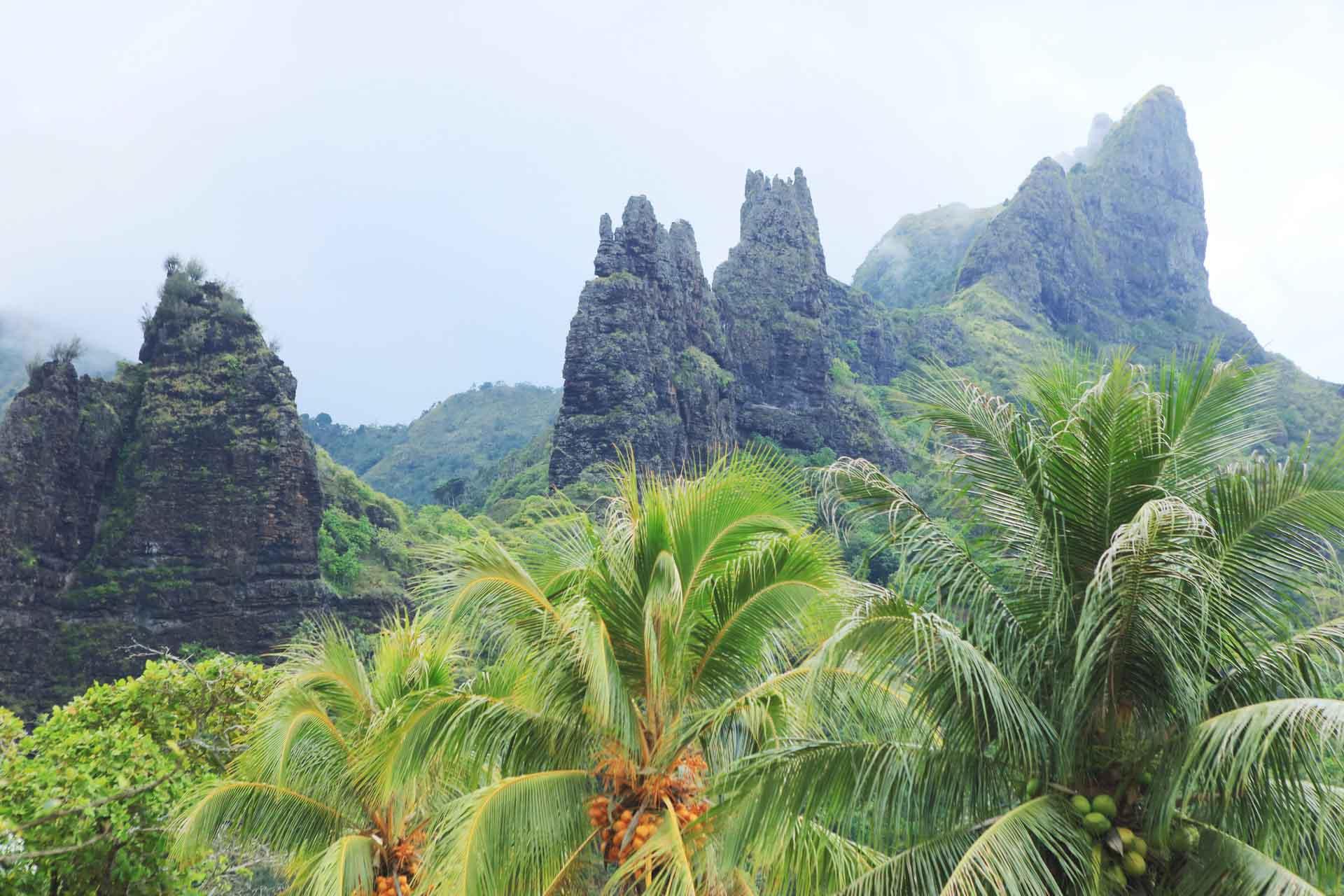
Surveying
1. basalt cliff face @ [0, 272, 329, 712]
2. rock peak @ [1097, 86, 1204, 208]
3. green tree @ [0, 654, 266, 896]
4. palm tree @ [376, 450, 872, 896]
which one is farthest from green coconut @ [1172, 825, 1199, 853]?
rock peak @ [1097, 86, 1204, 208]

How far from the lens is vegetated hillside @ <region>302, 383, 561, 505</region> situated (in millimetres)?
91438

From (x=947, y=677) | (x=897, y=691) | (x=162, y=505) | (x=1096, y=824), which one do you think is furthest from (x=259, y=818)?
(x=162, y=505)

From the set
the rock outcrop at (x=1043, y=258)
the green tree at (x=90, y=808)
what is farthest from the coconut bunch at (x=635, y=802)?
the rock outcrop at (x=1043, y=258)

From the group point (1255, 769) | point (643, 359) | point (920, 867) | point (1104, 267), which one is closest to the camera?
point (1255, 769)

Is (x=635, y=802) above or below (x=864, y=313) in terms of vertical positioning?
below

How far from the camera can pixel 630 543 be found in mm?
7277

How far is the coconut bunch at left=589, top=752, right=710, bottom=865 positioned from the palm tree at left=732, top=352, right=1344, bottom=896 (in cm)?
94

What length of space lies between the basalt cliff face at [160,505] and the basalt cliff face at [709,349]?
18197 millimetres

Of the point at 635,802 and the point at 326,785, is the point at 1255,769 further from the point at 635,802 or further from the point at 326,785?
the point at 326,785

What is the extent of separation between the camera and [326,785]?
898 cm

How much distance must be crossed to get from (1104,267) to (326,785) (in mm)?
123919

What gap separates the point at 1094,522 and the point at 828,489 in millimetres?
1487

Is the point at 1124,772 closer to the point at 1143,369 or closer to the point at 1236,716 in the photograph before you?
the point at 1236,716

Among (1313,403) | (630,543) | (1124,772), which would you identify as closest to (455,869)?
(630,543)
